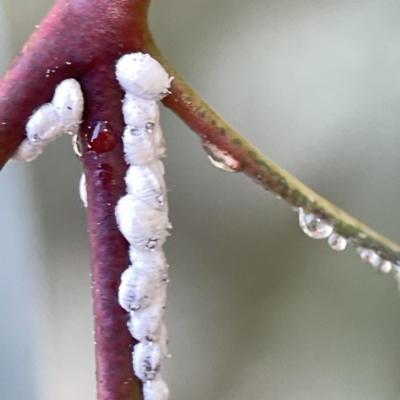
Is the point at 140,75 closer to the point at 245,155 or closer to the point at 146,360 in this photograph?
the point at 245,155

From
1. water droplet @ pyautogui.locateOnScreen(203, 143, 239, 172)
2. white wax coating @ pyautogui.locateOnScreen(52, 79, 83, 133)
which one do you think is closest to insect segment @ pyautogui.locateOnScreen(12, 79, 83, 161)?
white wax coating @ pyautogui.locateOnScreen(52, 79, 83, 133)

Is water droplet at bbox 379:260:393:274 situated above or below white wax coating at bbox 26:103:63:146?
below

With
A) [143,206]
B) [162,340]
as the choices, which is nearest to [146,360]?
[162,340]

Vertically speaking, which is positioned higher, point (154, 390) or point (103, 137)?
point (103, 137)

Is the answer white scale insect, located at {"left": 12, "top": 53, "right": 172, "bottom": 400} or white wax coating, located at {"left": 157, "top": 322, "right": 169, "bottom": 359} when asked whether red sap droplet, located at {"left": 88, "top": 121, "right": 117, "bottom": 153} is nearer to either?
white scale insect, located at {"left": 12, "top": 53, "right": 172, "bottom": 400}

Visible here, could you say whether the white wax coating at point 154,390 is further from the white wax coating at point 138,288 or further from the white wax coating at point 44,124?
the white wax coating at point 44,124


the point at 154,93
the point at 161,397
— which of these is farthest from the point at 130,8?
the point at 161,397

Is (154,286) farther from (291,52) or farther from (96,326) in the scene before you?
(291,52)

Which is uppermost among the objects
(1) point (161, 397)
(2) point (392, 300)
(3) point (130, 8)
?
(3) point (130, 8)
